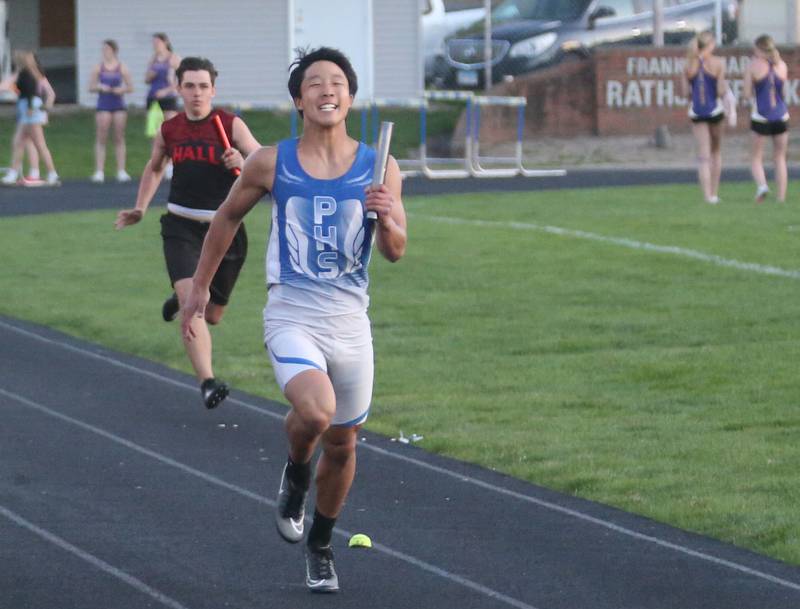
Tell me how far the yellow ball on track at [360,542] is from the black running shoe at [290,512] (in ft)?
1.74

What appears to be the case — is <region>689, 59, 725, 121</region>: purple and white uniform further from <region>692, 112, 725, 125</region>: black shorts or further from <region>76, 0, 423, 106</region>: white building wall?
<region>76, 0, 423, 106</region>: white building wall

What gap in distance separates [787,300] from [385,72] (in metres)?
23.3

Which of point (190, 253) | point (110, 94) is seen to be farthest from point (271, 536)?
point (110, 94)

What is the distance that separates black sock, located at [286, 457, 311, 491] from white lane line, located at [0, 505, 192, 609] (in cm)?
61

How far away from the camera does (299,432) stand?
19.8 ft

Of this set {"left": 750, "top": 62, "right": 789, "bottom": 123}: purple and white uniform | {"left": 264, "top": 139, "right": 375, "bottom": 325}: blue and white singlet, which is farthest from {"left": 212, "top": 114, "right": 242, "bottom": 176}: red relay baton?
{"left": 750, "top": 62, "right": 789, "bottom": 123}: purple and white uniform

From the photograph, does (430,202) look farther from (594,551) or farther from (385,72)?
(594,551)

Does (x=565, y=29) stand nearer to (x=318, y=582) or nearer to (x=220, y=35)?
(x=220, y=35)

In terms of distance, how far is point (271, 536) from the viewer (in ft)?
23.2

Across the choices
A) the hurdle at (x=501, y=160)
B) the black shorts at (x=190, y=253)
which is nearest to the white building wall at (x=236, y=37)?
the hurdle at (x=501, y=160)

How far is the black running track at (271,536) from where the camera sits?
6168mm

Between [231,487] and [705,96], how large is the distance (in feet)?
45.1

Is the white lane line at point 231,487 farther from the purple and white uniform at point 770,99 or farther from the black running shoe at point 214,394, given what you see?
the purple and white uniform at point 770,99

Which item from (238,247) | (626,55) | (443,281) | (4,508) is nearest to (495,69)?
(626,55)
